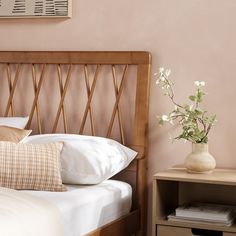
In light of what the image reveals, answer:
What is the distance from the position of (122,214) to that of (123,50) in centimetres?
84

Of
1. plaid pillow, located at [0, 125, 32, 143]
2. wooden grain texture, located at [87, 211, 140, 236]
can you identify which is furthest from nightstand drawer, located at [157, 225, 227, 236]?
plaid pillow, located at [0, 125, 32, 143]

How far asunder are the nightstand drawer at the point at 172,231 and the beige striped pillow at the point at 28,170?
46 cm

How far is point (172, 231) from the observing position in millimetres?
2574

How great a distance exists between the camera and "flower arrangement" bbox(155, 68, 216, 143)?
269 centimetres

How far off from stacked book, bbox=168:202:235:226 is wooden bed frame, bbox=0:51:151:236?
298 millimetres

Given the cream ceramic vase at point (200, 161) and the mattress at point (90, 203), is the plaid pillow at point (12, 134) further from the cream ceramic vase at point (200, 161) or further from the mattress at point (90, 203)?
the cream ceramic vase at point (200, 161)

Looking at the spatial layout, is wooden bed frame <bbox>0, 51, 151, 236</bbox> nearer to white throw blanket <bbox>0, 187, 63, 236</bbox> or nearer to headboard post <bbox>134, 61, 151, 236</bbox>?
headboard post <bbox>134, 61, 151, 236</bbox>

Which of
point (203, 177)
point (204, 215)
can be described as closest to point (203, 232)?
point (204, 215)

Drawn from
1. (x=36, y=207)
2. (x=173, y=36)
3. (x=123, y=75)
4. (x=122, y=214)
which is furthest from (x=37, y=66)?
(x=36, y=207)

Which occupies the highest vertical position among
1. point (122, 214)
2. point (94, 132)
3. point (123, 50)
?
point (123, 50)

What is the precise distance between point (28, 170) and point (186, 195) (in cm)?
85

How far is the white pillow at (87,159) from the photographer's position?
266 centimetres

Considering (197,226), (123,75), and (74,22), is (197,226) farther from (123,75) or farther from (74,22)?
(74,22)

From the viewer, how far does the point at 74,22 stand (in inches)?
125
